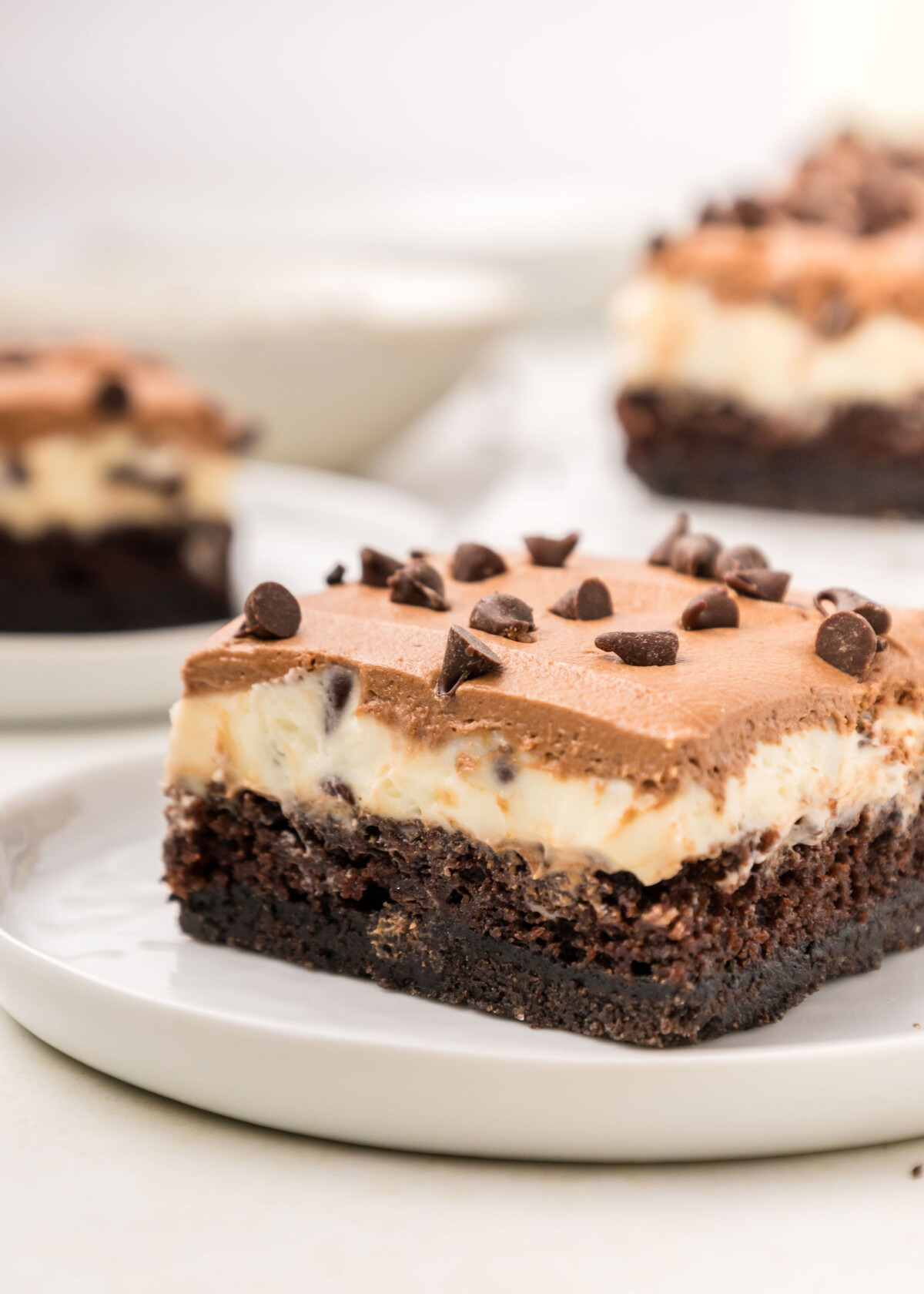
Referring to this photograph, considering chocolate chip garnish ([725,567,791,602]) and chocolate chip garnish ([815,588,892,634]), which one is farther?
chocolate chip garnish ([725,567,791,602])

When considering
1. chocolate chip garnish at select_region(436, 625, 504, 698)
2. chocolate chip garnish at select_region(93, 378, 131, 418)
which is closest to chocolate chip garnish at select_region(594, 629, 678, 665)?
chocolate chip garnish at select_region(436, 625, 504, 698)

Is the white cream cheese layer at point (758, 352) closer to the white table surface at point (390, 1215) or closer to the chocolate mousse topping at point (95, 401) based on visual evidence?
the chocolate mousse topping at point (95, 401)

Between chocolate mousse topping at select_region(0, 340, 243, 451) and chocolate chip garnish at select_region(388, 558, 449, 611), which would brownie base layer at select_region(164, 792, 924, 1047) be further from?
chocolate mousse topping at select_region(0, 340, 243, 451)

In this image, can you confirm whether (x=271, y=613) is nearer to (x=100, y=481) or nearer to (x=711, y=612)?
(x=711, y=612)

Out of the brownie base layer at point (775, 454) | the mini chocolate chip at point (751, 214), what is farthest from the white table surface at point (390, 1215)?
the mini chocolate chip at point (751, 214)

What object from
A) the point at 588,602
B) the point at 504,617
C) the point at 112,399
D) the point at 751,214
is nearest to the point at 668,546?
the point at 588,602

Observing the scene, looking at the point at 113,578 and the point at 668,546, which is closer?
the point at 668,546
